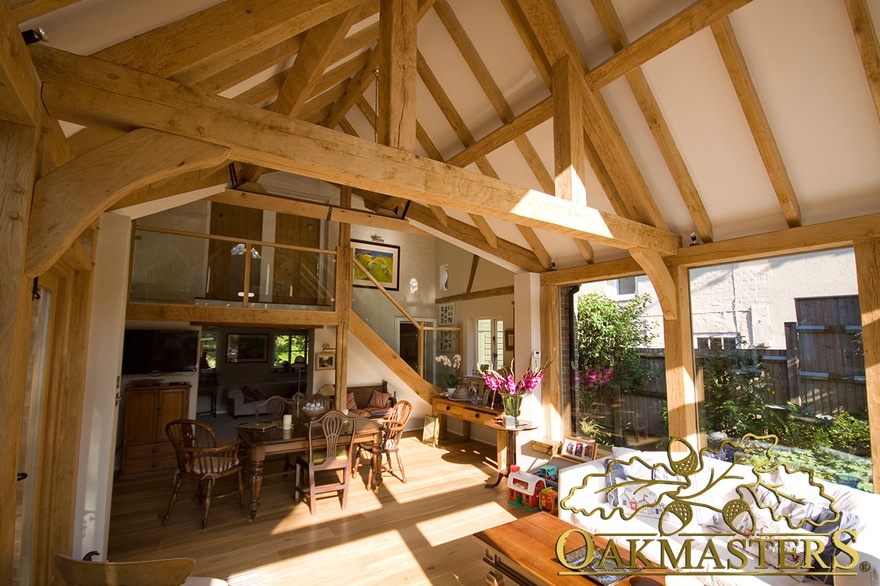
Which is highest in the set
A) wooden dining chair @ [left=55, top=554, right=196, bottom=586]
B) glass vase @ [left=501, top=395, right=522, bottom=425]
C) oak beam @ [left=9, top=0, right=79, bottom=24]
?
oak beam @ [left=9, top=0, right=79, bottom=24]

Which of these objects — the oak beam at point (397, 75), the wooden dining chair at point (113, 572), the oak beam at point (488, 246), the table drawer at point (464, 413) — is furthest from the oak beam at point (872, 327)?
the wooden dining chair at point (113, 572)

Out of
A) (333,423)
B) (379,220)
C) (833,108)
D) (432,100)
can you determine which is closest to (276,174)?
(379,220)

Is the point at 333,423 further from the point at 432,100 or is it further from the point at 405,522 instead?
the point at 432,100

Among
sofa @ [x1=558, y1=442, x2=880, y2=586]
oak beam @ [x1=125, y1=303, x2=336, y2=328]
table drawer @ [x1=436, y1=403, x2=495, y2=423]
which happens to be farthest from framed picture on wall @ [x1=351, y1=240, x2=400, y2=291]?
sofa @ [x1=558, y1=442, x2=880, y2=586]

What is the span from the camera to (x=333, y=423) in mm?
5035

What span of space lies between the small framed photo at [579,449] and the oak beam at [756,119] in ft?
10.8

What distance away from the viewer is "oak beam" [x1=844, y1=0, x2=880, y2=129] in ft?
8.75

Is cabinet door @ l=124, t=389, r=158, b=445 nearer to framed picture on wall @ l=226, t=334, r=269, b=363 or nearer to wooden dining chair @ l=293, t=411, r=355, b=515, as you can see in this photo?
wooden dining chair @ l=293, t=411, r=355, b=515

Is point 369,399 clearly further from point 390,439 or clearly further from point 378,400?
point 390,439

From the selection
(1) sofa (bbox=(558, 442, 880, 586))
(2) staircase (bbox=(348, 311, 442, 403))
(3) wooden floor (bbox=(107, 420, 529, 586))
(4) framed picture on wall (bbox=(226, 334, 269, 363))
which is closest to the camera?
(1) sofa (bbox=(558, 442, 880, 586))

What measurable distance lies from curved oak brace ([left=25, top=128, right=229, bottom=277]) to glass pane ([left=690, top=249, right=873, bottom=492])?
4.65 meters

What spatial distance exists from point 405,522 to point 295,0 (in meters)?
4.55

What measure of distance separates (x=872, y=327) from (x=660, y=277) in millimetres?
1625

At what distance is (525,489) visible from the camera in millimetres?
4977
